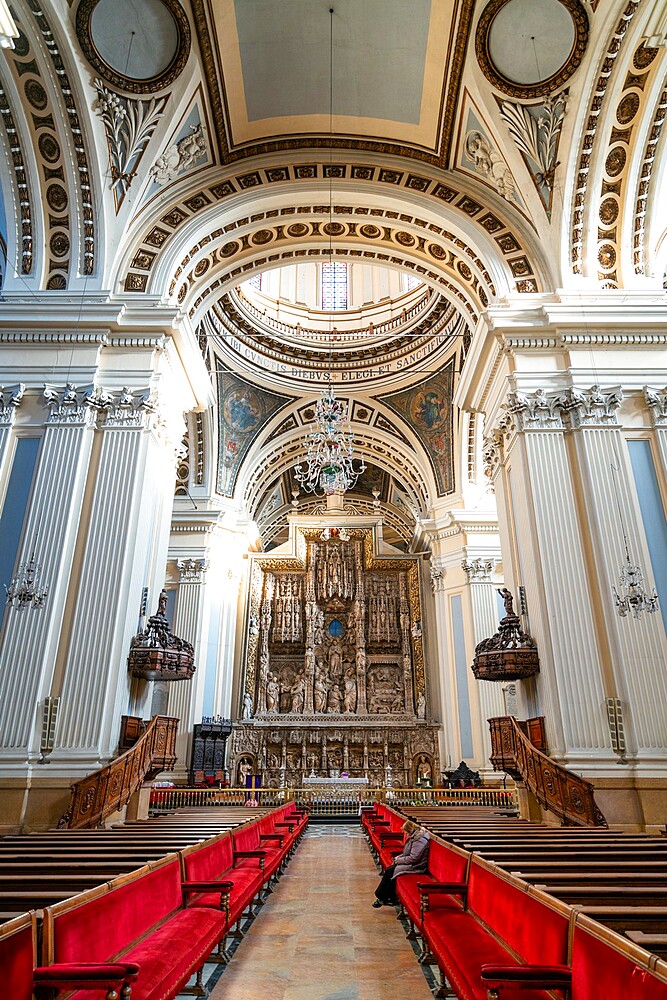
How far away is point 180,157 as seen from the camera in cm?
959

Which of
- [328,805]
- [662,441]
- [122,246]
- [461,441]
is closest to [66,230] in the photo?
[122,246]

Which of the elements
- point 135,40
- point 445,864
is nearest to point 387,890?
point 445,864

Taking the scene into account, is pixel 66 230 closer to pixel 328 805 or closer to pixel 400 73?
pixel 400 73

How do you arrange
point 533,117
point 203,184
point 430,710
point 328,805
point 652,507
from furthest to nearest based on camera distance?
1. point 430,710
2. point 328,805
3. point 203,184
4. point 533,117
5. point 652,507

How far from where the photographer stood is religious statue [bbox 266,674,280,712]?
1861 centimetres

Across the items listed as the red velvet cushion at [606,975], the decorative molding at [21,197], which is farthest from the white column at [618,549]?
the decorative molding at [21,197]

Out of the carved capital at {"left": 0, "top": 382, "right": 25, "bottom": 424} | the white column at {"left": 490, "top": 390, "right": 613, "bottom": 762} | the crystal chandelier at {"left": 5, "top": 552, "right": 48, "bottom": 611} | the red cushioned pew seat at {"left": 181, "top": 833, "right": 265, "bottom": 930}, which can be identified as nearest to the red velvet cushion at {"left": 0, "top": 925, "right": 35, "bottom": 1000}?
the red cushioned pew seat at {"left": 181, "top": 833, "right": 265, "bottom": 930}

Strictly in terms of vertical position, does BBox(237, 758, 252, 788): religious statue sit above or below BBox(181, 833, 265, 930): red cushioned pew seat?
above

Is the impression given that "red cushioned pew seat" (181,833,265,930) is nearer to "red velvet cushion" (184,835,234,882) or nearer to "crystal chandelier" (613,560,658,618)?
"red velvet cushion" (184,835,234,882)

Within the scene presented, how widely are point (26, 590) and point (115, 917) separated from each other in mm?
6070

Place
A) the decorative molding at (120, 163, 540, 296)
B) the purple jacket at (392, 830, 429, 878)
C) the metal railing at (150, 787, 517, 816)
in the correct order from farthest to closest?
the metal railing at (150, 787, 517, 816)
the decorative molding at (120, 163, 540, 296)
the purple jacket at (392, 830, 429, 878)

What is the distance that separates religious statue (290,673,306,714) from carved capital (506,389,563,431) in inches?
488

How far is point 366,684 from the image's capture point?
1909cm

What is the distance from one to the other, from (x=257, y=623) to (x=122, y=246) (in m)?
12.5
